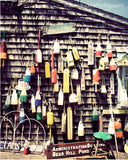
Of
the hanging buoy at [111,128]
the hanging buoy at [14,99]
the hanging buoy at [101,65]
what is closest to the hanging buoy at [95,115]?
the hanging buoy at [111,128]

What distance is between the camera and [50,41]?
169 inches

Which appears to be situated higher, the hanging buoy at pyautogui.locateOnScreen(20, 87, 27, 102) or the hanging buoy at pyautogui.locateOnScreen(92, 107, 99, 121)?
the hanging buoy at pyautogui.locateOnScreen(20, 87, 27, 102)

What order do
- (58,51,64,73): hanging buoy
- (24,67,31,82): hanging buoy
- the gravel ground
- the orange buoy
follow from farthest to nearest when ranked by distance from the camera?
(58,51,64,73): hanging buoy < (24,67,31,82): hanging buoy < the orange buoy < the gravel ground

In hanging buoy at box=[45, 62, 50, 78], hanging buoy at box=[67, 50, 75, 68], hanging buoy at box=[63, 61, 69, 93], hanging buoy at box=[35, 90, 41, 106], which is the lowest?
hanging buoy at box=[35, 90, 41, 106]

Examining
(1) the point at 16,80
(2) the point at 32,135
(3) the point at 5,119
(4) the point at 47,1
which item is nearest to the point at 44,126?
(2) the point at 32,135

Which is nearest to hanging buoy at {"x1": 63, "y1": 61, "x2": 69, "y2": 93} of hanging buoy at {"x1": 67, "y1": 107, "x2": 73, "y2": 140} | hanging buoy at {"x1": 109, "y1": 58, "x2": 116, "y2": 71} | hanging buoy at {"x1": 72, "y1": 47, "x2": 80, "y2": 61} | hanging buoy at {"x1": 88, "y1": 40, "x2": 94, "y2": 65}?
hanging buoy at {"x1": 72, "y1": 47, "x2": 80, "y2": 61}

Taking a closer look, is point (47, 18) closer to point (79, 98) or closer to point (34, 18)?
point (34, 18)

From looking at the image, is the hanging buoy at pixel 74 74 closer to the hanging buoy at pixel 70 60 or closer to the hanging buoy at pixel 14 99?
the hanging buoy at pixel 70 60

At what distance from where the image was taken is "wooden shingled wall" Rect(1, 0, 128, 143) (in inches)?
163

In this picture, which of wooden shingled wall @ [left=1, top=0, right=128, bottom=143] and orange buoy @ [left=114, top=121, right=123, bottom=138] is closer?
orange buoy @ [left=114, top=121, right=123, bottom=138]

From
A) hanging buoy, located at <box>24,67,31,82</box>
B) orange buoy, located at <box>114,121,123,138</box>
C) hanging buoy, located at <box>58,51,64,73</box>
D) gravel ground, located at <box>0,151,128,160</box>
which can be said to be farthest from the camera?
hanging buoy, located at <box>58,51,64,73</box>

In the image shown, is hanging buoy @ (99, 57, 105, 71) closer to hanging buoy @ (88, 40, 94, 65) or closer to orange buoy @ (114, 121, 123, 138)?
hanging buoy @ (88, 40, 94, 65)

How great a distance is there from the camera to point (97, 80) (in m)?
4.09

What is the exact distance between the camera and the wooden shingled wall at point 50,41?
415 centimetres
